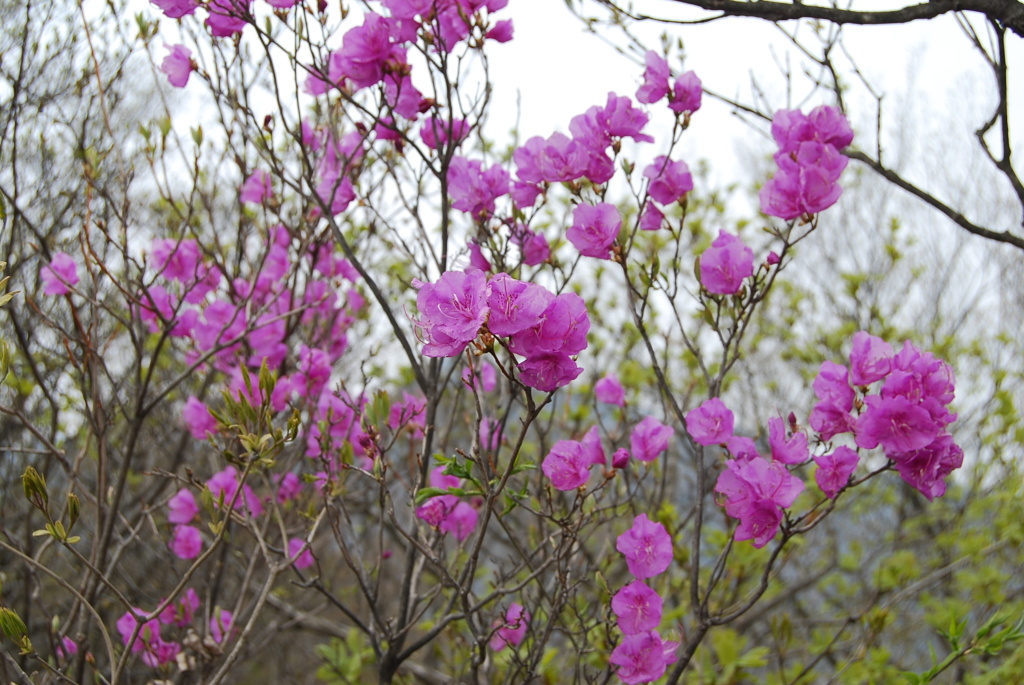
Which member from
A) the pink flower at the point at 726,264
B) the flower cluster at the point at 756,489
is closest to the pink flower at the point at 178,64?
the pink flower at the point at 726,264

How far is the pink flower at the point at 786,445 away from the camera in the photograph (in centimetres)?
173

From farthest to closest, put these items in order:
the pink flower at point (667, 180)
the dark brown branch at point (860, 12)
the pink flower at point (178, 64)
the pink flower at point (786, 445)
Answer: the pink flower at point (178, 64) < the pink flower at point (667, 180) < the pink flower at point (786, 445) < the dark brown branch at point (860, 12)

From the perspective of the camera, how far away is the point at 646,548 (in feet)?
5.53

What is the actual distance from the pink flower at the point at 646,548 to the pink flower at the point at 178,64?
6.15ft

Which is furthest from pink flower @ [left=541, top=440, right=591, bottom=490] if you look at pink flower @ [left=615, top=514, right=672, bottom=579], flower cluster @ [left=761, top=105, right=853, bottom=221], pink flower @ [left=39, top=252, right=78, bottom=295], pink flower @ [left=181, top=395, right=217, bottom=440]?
pink flower @ [left=39, top=252, right=78, bottom=295]

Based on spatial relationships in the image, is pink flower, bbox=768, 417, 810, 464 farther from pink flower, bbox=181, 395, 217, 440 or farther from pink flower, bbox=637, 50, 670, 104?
pink flower, bbox=181, 395, 217, 440

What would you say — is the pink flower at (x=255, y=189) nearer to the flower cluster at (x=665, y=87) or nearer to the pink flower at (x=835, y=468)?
the flower cluster at (x=665, y=87)

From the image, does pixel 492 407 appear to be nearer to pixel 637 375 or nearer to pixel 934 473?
pixel 934 473

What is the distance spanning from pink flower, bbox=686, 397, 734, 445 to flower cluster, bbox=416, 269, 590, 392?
719 millimetres

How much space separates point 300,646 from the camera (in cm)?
671

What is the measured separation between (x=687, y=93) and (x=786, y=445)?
3.17 feet

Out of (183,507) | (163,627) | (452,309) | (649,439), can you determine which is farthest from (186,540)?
(452,309)

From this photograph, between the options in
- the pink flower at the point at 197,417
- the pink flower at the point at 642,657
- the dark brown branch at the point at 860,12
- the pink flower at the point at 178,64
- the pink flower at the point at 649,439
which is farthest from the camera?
the pink flower at the point at 197,417

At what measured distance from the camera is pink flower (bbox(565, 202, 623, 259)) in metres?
1.86
